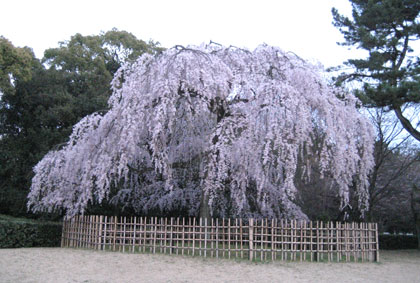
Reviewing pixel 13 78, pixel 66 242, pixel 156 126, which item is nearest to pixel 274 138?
pixel 156 126

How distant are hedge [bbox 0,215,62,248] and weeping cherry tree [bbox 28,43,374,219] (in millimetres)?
955

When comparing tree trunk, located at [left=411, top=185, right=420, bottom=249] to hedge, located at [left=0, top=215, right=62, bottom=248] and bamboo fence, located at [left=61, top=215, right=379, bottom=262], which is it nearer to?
bamboo fence, located at [left=61, top=215, right=379, bottom=262]

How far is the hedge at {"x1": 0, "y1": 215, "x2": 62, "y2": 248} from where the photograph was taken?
10766mm

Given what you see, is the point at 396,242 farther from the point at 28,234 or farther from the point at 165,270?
the point at 28,234

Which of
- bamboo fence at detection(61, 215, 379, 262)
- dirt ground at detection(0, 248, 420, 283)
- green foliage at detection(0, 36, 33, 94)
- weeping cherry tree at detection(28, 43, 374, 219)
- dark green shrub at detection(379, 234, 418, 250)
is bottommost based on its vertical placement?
dark green shrub at detection(379, 234, 418, 250)

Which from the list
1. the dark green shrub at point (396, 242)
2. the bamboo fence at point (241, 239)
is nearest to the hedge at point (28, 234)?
the bamboo fence at point (241, 239)

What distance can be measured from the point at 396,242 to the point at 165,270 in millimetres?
15940

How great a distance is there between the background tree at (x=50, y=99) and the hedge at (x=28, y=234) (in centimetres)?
622

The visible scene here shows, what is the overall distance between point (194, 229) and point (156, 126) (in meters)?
2.99

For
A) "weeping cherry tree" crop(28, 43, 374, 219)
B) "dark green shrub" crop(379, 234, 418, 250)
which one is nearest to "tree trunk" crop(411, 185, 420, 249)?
"dark green shrub" crop(379, 234, 418, 250)

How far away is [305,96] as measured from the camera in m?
9.09

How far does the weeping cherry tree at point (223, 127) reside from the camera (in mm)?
8414

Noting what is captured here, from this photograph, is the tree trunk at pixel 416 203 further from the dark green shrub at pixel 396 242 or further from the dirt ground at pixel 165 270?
the dirt ground at pixel 165 270

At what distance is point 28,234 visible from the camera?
37.0 ft
